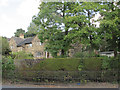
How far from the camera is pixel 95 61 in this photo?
8.57 metres

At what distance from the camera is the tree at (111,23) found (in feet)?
30.5

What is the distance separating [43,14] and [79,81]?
6519mm

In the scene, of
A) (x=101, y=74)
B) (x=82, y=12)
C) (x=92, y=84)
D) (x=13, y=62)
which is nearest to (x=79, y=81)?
(x=92, y=84)

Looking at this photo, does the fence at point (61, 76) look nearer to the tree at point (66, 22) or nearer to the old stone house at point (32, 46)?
the tree at point (66, 22)

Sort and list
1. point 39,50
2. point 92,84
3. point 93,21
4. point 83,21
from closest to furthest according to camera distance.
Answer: point 92,84
point 83,21
point 93,21
point 39,50

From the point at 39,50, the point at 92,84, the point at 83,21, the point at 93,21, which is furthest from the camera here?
the point at 39,50

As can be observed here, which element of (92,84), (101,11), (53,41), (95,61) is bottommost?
(92,84)

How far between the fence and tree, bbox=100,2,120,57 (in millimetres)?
3058

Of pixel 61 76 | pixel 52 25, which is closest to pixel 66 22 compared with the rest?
pixel 52 25

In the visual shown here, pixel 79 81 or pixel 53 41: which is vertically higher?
pixel 53 41

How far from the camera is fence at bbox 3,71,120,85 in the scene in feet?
27.3

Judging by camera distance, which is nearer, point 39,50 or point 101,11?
point 101,11

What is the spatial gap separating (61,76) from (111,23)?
197 inches

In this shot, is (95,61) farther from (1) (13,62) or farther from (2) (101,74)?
(1) (13,62)
